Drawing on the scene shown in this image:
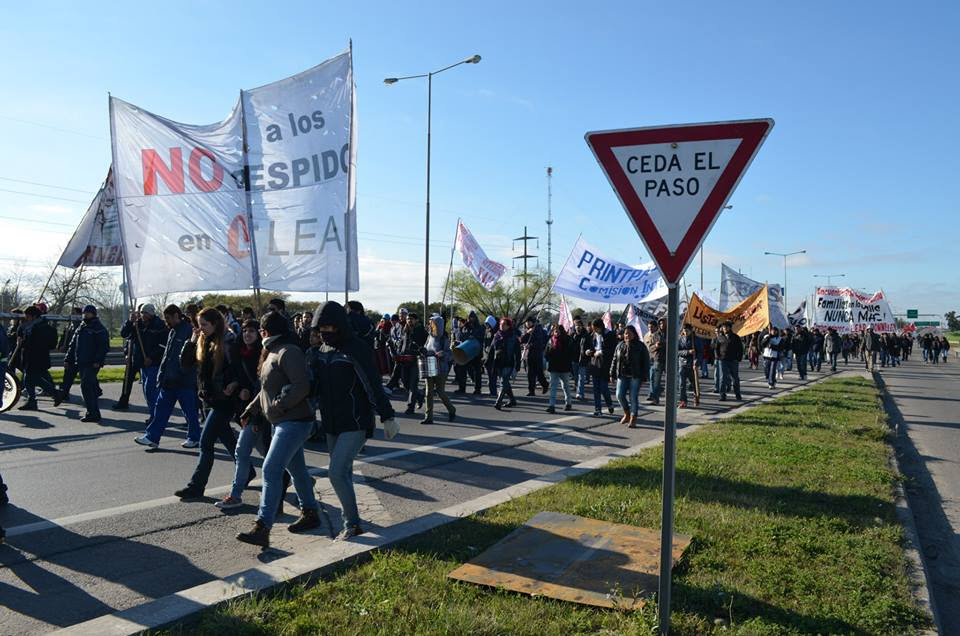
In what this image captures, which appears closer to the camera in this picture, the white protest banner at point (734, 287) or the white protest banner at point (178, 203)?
the white protest banner at point (178, 203)

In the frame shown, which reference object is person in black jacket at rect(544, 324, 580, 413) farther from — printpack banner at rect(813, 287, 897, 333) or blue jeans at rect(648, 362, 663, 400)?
printpack banner at rect(813, 287, 897, 333)

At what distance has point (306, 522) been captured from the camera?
579cm

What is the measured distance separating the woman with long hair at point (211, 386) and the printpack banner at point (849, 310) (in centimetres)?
3068

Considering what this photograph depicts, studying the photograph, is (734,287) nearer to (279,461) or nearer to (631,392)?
(631,392)

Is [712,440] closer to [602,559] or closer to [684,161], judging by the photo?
[602,559]

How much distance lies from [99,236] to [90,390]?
26.8ft

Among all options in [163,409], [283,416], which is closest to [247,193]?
[163,409]

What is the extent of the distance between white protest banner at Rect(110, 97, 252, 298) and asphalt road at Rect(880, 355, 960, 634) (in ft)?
26.1

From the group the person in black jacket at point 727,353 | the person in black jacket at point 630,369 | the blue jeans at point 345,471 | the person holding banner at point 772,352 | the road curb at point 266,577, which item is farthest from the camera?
the person holding banner at point 772,352

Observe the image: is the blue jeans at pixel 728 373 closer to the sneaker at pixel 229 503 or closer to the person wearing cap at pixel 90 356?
the person wearing cap at pixel 90 356

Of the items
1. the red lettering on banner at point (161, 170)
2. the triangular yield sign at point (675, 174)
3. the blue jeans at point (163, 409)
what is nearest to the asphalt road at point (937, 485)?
the triangular yield sign at point (675, 174)

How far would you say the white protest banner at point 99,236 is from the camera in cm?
1828

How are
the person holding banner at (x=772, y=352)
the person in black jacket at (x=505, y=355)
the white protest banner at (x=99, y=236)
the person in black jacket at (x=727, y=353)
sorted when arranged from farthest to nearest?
the person holding banner at (x=772, y=352), the white protest banner at (x=99, y=236), the person in black jacket at (x=727, y=353), the person in black jacket at (x=505, y=355)

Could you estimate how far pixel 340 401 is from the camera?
555cm
